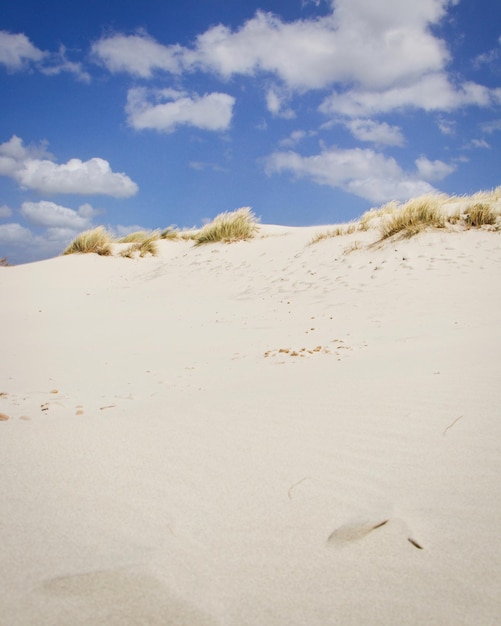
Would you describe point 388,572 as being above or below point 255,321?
below

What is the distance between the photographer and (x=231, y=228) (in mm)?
13062

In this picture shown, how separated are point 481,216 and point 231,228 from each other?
699cm

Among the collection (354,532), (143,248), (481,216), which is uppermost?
(143,248)

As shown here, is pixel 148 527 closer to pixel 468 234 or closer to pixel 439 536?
pixel 439 536

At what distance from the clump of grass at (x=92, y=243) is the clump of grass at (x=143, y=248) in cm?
60

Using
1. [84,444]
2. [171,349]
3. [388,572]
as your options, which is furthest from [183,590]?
[171,349]

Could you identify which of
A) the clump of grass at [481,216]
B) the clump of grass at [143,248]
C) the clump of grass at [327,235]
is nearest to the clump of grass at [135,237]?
the clump of grass at [143,248]

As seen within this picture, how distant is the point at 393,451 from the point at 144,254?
1306 cm

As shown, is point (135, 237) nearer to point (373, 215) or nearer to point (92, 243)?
point (92, 243)

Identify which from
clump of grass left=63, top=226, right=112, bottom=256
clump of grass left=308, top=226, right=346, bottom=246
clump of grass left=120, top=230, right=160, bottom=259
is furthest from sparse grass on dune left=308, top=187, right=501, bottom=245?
clump of grass left=63, top=226, right=112, bottom=256

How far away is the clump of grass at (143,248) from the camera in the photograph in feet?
45.2

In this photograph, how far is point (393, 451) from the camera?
179 cm

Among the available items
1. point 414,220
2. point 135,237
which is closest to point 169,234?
point 135,237

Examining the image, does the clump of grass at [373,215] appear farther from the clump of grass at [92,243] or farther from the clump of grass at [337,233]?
the clump of grass at [92,243]
